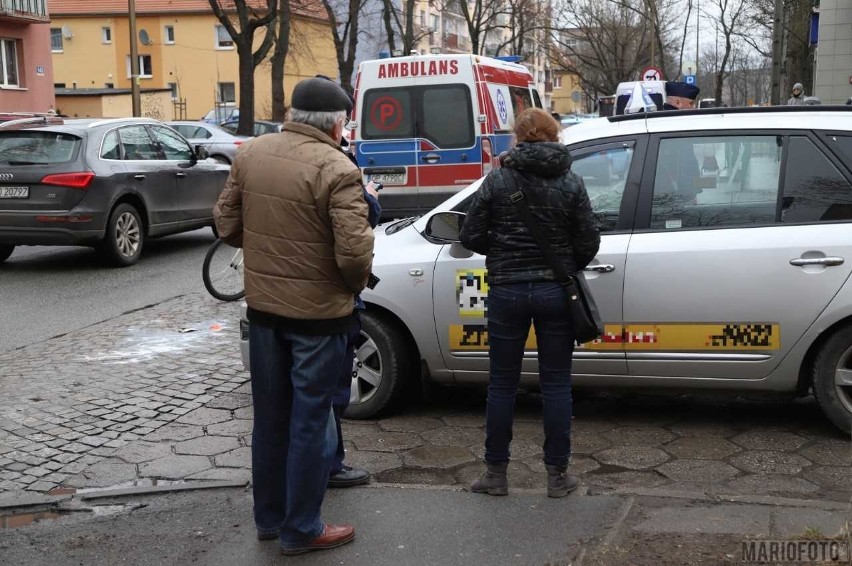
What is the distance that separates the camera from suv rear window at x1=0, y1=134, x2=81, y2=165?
11.4 meters

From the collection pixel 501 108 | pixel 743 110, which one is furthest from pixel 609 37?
pixel 743 110

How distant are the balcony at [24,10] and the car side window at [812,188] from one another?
35816 millimetres

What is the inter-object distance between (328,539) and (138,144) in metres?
9.37

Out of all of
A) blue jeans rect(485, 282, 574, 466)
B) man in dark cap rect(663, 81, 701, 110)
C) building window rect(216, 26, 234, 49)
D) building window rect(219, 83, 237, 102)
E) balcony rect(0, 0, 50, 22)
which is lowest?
blue jeans rect(485, 282, 574, 466)

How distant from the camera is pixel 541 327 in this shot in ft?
14.8

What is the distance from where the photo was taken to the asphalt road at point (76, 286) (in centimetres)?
891

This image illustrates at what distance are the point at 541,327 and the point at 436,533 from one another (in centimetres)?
101

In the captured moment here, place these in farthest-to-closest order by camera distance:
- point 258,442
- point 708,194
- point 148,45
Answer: point 148,45
point 708,194
point 258,442

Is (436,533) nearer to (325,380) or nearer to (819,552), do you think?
(325,380)

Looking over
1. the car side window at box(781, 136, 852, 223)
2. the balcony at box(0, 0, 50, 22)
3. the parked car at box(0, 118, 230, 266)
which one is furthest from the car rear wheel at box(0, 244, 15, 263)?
the balcony at box(0, 0, 50, 22)

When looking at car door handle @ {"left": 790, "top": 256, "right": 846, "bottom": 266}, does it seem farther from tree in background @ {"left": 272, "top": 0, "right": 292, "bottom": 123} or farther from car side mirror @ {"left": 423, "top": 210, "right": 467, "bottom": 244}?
tree in background @ {"left": 272, "top": 0, "right": 292, "bottom": 123}

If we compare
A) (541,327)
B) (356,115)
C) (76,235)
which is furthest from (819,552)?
(356,115)

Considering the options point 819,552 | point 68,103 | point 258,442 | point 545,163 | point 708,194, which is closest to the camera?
point 819,552

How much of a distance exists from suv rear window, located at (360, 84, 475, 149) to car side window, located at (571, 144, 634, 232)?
310 inches
